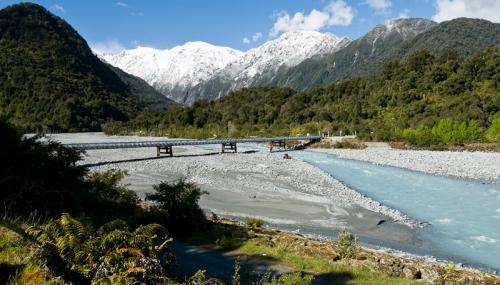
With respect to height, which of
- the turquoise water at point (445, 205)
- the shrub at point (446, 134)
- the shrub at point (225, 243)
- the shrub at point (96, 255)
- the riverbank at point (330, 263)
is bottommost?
the turquoise water at point (445, 205)

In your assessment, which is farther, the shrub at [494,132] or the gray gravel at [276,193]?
the shrub at [494,132]

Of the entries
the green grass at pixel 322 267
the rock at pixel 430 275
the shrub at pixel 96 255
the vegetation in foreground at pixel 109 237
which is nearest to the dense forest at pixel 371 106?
the rock at pixel 430 275

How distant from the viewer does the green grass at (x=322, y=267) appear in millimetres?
10148

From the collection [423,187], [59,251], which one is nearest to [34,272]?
[59,251]

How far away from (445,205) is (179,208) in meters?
17.7

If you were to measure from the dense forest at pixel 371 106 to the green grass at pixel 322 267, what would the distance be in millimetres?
64283

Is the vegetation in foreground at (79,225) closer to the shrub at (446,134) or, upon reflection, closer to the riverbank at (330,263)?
the riverbank at (330,263)

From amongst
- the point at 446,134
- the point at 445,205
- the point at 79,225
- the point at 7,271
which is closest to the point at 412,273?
the point at 79,225

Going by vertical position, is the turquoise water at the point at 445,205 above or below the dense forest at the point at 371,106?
below

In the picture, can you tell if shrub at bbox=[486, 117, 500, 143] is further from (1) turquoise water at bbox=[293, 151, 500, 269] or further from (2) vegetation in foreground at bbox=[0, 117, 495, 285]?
(2) vegetation in foreground at bbox=[0, 117, 495, 285]

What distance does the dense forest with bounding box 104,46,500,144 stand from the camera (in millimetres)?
79750

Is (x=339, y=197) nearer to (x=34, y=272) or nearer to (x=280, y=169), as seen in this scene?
(x=280, y=169)

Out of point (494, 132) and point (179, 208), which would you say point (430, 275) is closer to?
point (179, 208)

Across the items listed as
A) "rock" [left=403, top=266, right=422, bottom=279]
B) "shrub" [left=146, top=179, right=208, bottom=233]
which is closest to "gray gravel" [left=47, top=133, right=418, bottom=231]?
"shrub" [left=146, top=179, right=208, bottom=233]
